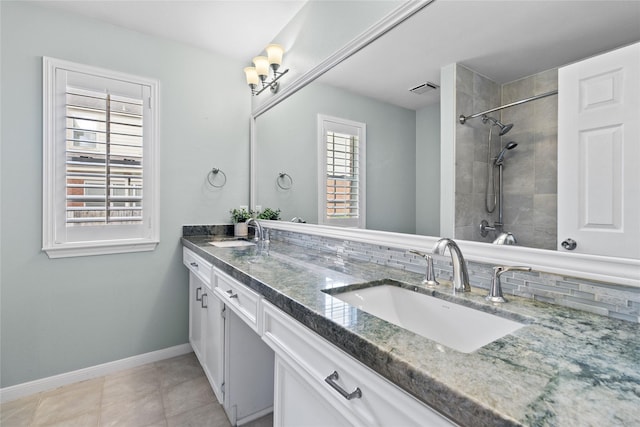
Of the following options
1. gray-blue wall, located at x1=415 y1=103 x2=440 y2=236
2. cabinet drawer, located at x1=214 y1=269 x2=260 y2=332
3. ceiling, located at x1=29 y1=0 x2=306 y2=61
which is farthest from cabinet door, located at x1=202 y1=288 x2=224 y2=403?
ceiling, located at x1=29 y1=0 x2=306 y2=61

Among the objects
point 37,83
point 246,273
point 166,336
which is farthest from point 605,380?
point 37,83

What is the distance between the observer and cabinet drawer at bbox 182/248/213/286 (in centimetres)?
181

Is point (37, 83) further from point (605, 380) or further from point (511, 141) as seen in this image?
point (605, 380)

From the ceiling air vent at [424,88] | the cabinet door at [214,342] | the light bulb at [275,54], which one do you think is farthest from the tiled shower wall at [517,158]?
the light bulb at [275,54]

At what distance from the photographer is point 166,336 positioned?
2.43 meters

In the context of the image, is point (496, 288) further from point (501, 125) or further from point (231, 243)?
point (231, 243)

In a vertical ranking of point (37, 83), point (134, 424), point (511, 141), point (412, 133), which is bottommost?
point (134, 424)

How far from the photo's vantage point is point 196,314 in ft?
7.35

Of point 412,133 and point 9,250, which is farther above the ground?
point 412,133

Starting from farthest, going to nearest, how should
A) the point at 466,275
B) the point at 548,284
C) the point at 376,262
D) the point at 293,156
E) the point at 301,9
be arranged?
the point at 293,156 → the point at 301,9 → the point at 376,262 → the point at 466,275 → the point at 548,284

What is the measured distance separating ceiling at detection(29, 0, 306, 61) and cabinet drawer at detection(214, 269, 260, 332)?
1786 mm

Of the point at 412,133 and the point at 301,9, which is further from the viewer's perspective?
the point at 301,9


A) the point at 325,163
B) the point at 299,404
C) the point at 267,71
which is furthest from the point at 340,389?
the point at 267,71

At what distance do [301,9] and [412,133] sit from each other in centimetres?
143
